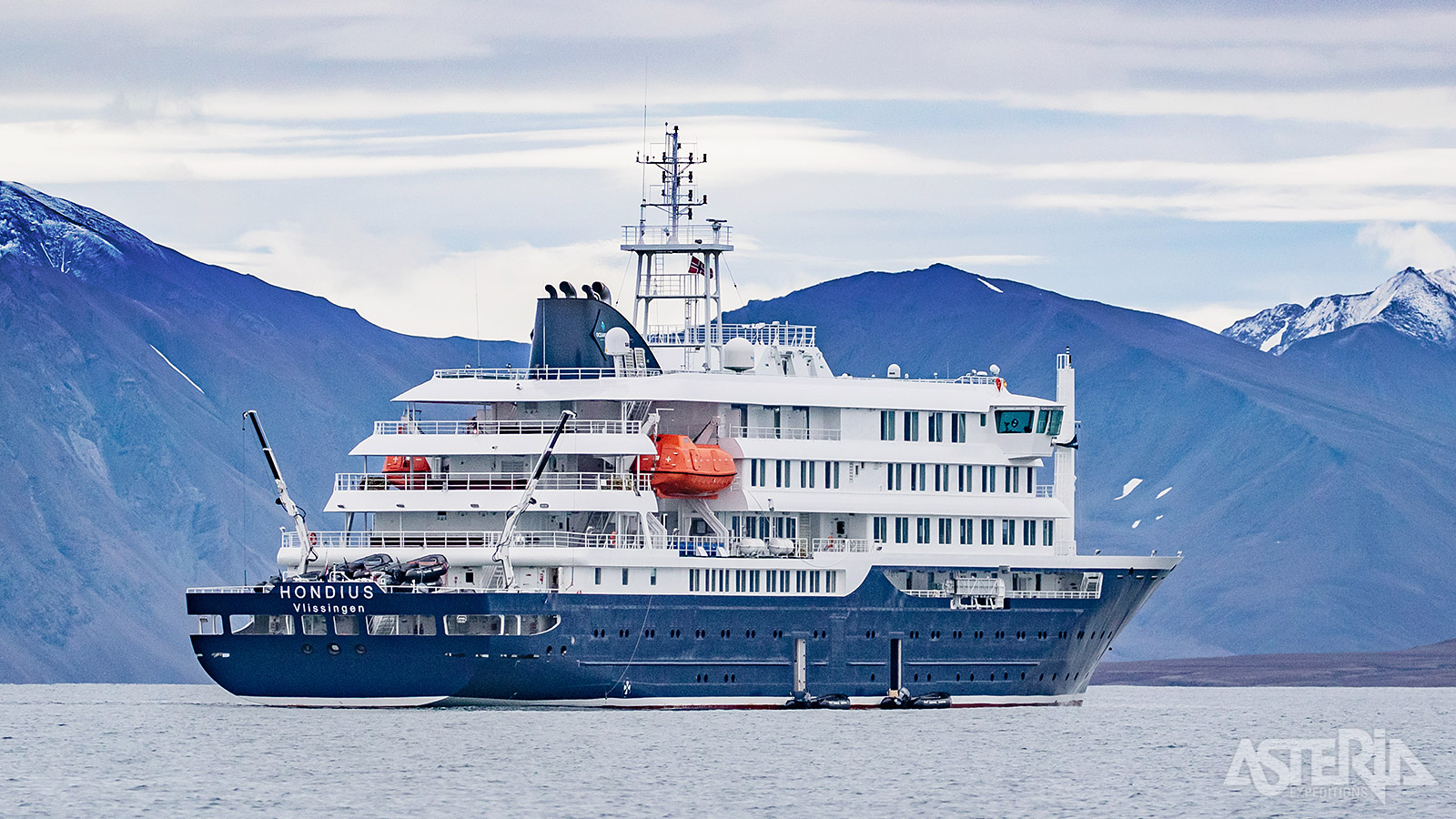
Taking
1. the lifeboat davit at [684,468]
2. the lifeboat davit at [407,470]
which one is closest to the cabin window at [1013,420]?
the lifeboat davit at [684,468]

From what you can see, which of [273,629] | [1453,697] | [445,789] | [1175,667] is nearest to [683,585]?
[273,629]

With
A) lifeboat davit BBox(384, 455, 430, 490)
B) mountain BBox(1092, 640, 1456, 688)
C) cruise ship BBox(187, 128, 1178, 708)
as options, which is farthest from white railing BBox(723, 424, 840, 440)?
mountain BBox(1092, 640, 1456, 688)

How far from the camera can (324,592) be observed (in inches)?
2419

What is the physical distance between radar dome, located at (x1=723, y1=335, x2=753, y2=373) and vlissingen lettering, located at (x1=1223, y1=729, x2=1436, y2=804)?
55.5 ft

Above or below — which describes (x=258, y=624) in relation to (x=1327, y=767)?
above

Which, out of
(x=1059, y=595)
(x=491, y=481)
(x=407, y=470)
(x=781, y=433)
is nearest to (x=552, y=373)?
(x=491, y=481)

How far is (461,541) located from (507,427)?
3.82 m

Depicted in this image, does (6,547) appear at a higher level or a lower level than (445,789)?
higher

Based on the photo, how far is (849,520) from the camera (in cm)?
7056

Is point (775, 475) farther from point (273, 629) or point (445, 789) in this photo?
point (445, 789)

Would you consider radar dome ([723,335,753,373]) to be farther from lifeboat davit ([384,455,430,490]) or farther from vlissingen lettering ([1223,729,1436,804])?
vlissingen lettering ([1223,729,1436,804])

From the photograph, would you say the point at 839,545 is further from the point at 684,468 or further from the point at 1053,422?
the point at 1053,422

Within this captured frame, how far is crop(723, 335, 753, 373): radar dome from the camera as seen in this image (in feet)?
233

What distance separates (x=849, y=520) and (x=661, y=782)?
64.1 ft
